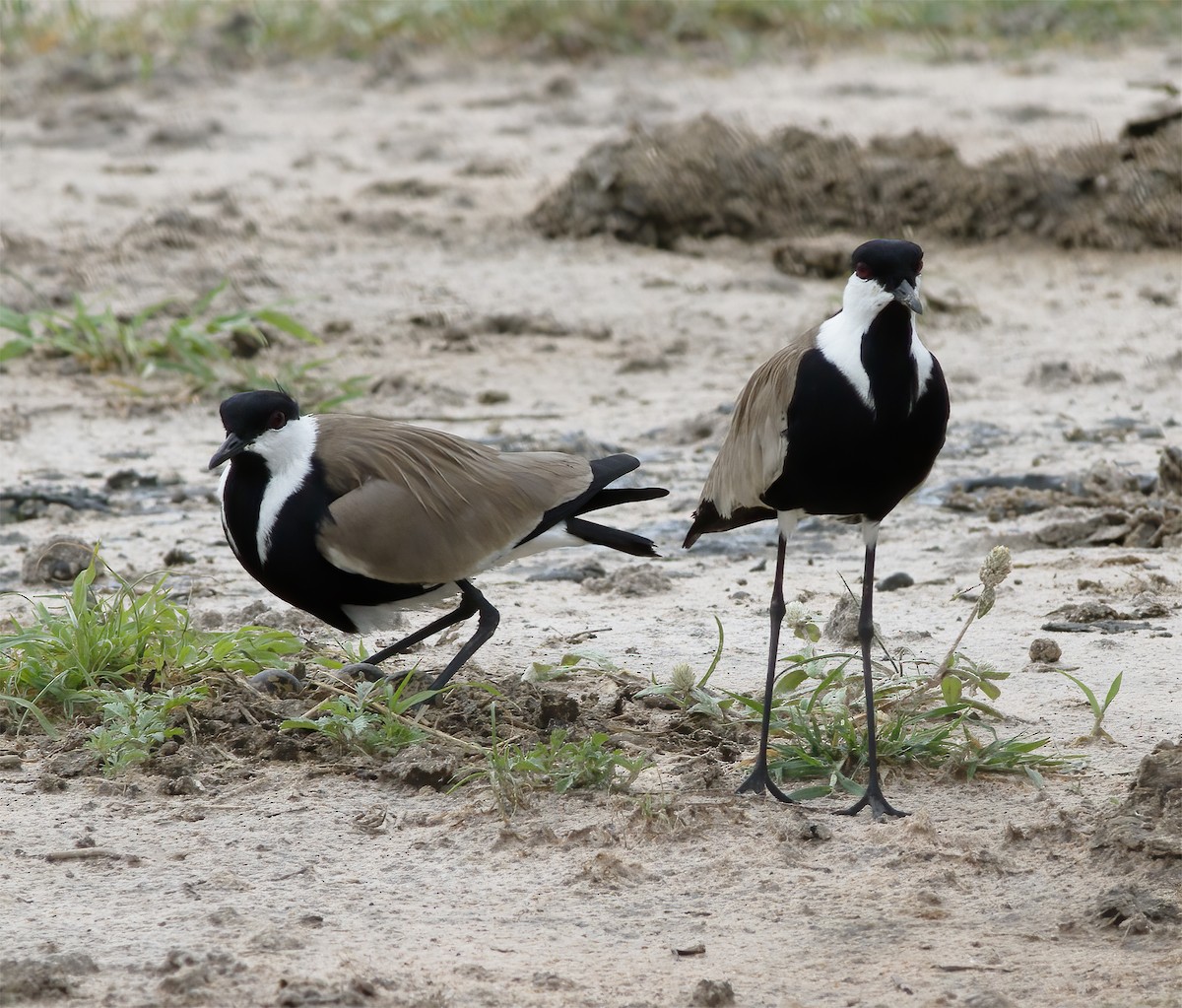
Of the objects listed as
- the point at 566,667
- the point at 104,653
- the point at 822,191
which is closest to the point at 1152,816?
the point at 566,667

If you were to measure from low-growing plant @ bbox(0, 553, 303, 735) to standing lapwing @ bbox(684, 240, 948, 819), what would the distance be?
1483 mm

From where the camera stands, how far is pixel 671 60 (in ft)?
44.2

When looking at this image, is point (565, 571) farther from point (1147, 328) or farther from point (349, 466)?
point (1147, 328)

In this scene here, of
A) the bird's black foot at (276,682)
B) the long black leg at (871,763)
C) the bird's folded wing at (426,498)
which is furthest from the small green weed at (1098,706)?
the bird's black foot at (276,682)

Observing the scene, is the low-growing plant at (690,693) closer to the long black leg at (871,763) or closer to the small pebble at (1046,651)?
the long black leg at (871,763)

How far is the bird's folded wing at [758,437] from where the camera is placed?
14.8ft

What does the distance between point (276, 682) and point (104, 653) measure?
18.3 inches

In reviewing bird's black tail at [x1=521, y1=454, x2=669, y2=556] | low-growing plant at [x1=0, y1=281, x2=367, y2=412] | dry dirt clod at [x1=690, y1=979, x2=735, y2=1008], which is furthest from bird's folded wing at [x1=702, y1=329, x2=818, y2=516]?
low-growing plant at [x1=0, y1=281, x2=367, y2=412]

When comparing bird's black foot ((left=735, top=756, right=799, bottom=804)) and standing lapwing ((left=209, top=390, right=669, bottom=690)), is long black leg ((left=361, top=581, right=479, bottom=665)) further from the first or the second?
bird's black foot ((left=735, top=756, right=799, bottom=804))

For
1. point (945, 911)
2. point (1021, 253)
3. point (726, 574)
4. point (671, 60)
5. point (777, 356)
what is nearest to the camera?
point (945, 911)

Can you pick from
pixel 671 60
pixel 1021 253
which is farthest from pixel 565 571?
pixel 671 60

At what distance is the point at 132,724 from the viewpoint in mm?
4633

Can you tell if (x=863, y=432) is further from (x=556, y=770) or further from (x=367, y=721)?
(x=367, y=721)

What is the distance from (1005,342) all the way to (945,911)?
5.56 m
